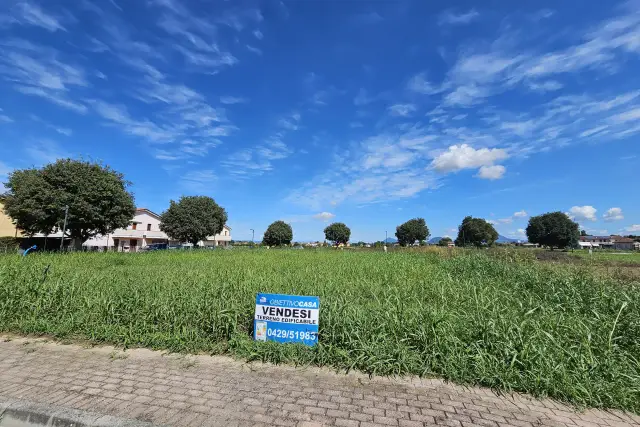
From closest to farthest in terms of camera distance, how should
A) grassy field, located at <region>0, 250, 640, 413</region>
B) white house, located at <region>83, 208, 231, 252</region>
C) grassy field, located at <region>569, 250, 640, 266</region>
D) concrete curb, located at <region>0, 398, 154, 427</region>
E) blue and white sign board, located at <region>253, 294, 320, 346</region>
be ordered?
concrete curb, located at <region>0, 398, 154, 427</region>
grassy field, located at <region>0, 250, 640, 413</region>
blue and white sign board, located at <region>253, 294, 320, 346</region>
grassy field, located at <region>569, 250, 640, 266</region>
white house, located at <region>83, 208, 231, 252</region>

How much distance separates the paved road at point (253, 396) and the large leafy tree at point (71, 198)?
84.5 feet

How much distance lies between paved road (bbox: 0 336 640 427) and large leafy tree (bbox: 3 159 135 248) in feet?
84.5

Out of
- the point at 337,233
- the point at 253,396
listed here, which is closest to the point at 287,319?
the point at 253,396

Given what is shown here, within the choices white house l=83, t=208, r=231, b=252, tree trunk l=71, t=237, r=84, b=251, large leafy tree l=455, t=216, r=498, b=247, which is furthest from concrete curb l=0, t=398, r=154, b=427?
large leafy tree l=455, t=216, r=498, b=247

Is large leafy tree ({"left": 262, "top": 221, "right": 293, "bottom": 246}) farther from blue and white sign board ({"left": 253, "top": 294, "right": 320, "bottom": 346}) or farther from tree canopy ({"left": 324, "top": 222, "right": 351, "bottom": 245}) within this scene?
blue and white sign board ({"left": 253, "top": 294, "right": 320, "bottom": 346})

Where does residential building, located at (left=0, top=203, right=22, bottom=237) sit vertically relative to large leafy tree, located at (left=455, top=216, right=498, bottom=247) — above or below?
below

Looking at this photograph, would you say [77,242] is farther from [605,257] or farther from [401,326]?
[605,257]

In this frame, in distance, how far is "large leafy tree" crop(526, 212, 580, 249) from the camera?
71500 mm

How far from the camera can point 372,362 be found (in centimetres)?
382

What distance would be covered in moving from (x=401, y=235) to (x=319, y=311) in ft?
280

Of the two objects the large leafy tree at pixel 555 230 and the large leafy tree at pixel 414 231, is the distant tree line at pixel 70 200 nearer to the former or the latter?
the large leafy tree at pixel 414 231

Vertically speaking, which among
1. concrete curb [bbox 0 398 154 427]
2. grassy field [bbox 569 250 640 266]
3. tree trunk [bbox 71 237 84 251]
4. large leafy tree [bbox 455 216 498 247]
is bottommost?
concrete curb [bbox 0 398 154 427]

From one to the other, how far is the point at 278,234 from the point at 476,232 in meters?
47.9

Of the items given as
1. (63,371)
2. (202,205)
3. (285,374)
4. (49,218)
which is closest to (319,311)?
(285,374)
